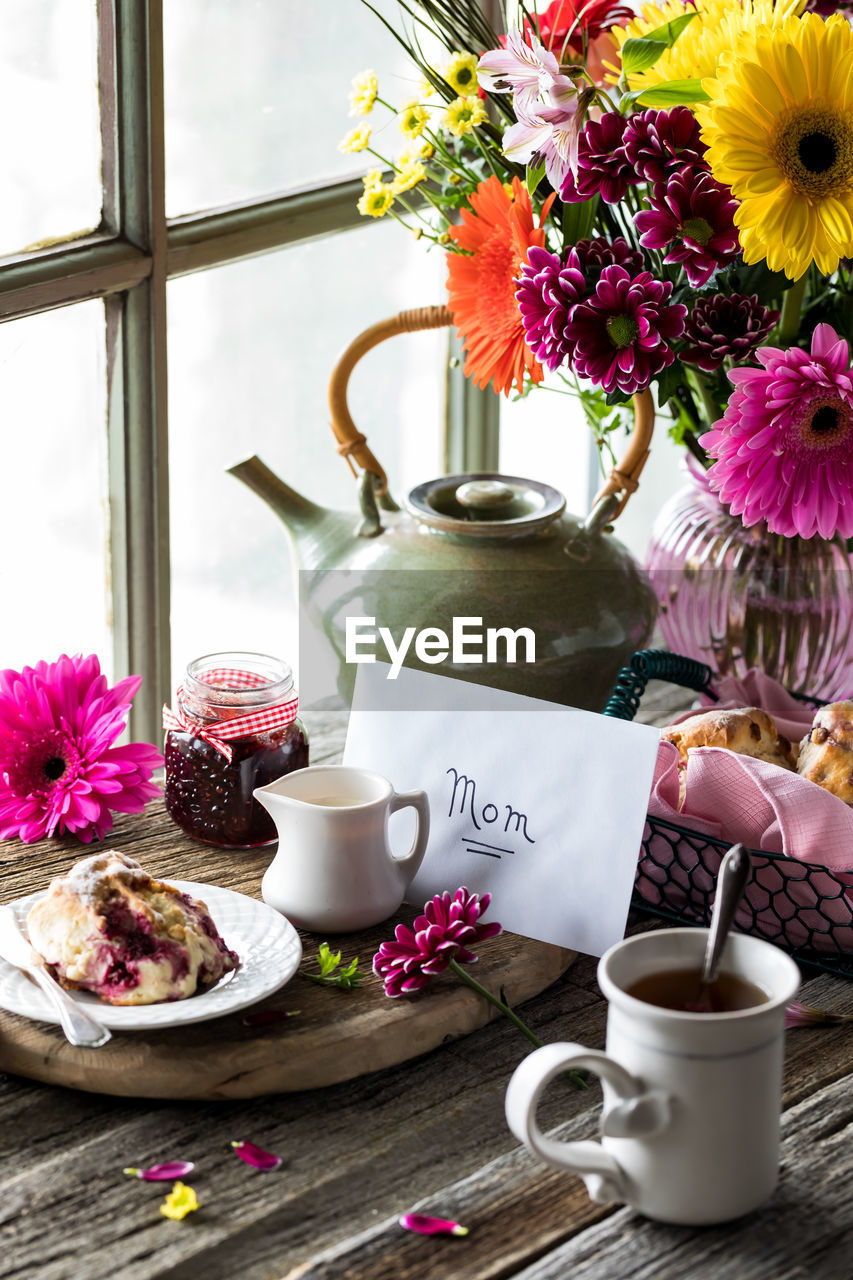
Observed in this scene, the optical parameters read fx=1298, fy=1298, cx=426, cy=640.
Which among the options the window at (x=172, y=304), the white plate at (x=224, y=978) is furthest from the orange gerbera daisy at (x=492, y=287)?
the white plate at (x=224, y=978)

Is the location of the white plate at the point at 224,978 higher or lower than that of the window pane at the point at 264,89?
lower

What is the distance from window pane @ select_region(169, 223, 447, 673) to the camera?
1362mm

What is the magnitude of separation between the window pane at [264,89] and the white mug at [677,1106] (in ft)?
3.07

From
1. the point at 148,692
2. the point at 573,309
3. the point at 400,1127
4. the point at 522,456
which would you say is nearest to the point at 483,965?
the point at 400,1127

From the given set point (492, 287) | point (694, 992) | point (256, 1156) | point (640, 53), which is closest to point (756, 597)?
point (492, 287)

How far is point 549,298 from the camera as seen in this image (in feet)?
2.95

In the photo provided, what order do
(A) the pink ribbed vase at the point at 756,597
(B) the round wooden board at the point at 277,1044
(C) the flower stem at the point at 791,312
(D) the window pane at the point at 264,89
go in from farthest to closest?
(D) the window pane at the point at 264,89
(A) the pink ribbed vase at the point at 756,597
(C) the flower stem at the point at 791,312
(B) the round wooden board at the point at 277,1044

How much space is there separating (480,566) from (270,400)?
1.57ft

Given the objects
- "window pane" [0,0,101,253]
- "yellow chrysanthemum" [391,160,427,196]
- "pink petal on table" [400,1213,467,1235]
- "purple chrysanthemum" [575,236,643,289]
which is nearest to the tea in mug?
"pink petal on table" [400,1213,467,1235]

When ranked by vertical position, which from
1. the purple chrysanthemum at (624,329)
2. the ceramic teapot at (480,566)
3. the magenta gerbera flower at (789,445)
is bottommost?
the ceramic teapot at (480,566)

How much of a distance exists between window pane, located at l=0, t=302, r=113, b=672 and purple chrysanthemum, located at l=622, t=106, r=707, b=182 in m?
0.54

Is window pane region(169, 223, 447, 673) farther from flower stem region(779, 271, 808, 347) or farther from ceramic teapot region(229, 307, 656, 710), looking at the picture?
flower stem region(779, 271, 808, 347)

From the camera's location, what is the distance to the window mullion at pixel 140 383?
1.12 meters

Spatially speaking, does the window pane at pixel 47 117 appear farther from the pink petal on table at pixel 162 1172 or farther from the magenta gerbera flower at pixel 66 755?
the pink petal on table at pixel 162 1172
